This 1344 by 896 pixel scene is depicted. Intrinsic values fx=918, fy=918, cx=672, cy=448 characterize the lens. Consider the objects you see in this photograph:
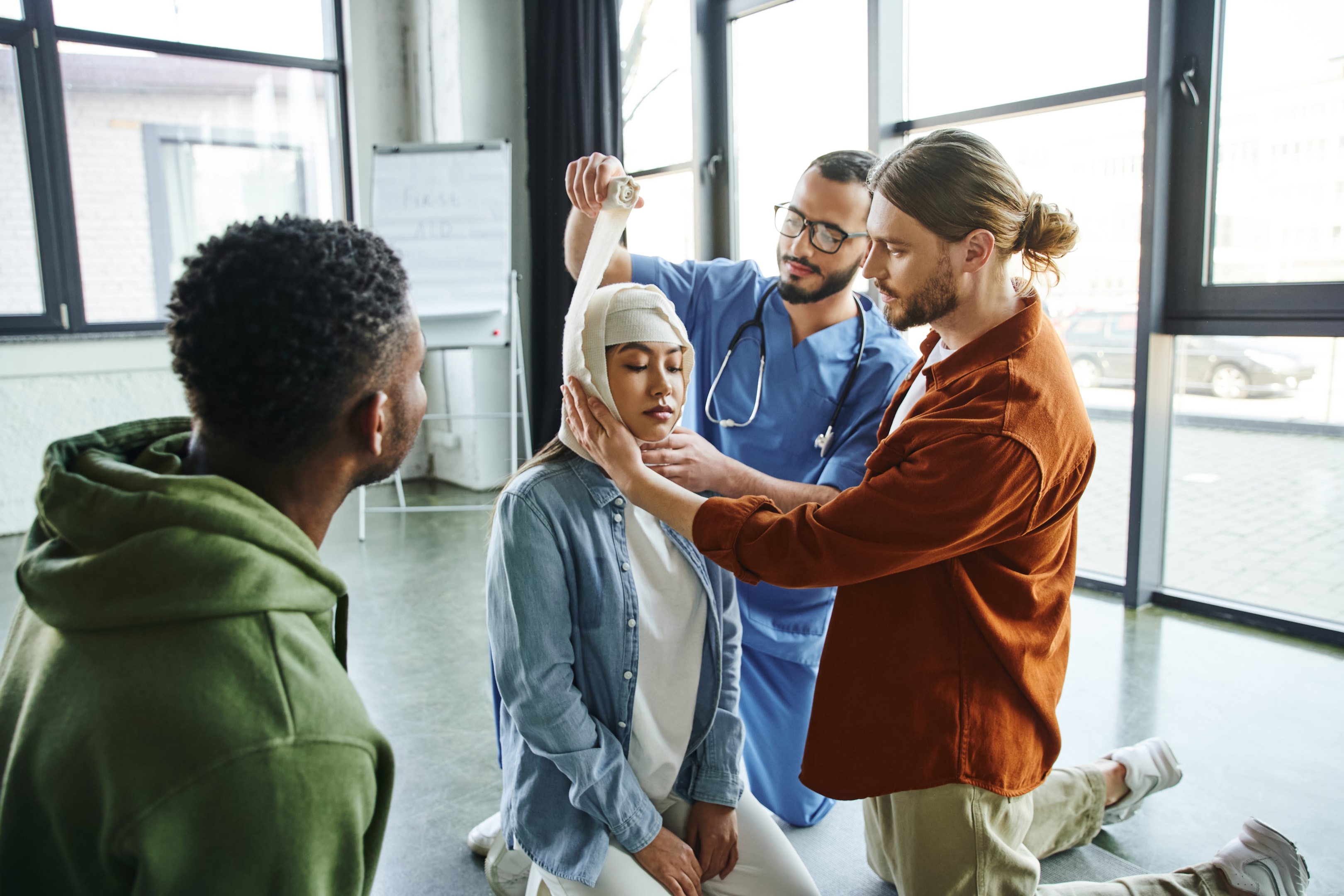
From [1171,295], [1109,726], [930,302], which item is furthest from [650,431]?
[1171,295]

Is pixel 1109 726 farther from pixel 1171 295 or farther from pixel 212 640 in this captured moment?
pixel 212 640

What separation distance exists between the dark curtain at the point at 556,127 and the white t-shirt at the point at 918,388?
3568mm

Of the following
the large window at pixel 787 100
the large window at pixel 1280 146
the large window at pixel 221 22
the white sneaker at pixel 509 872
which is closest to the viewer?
the white sneaker at pixel 509 872

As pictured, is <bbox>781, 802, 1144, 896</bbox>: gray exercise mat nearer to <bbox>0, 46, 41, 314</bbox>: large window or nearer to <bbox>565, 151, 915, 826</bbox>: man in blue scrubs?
<bbox>565, 151, 915, 826</bbox>: man in blue scrubs

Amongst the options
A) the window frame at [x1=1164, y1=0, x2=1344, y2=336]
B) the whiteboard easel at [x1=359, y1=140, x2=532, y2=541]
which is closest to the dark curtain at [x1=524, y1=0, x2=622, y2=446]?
the whiteboard easel at [x1=359, y1=140, x2=532, y2=541]

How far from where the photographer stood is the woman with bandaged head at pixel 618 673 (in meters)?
1.40

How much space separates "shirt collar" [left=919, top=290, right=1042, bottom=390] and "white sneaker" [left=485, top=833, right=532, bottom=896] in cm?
124

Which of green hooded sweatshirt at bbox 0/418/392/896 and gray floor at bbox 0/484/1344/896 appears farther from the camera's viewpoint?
gray floor at bbox 0/484/1344/896

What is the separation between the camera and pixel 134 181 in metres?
5.08

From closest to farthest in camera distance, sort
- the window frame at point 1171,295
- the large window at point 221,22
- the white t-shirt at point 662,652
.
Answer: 1. the white t-shirt at point 662,652
2. the window frame at point 1171,295
3. the large window at point 221,22

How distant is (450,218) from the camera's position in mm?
4977

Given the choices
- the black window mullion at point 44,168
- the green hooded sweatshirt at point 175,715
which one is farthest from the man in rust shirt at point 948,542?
the black window mullion at point 44,168

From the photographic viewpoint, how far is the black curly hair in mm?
819

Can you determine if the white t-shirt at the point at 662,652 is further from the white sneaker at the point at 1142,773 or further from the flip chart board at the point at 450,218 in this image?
the flip chart board at the point at 450,218
